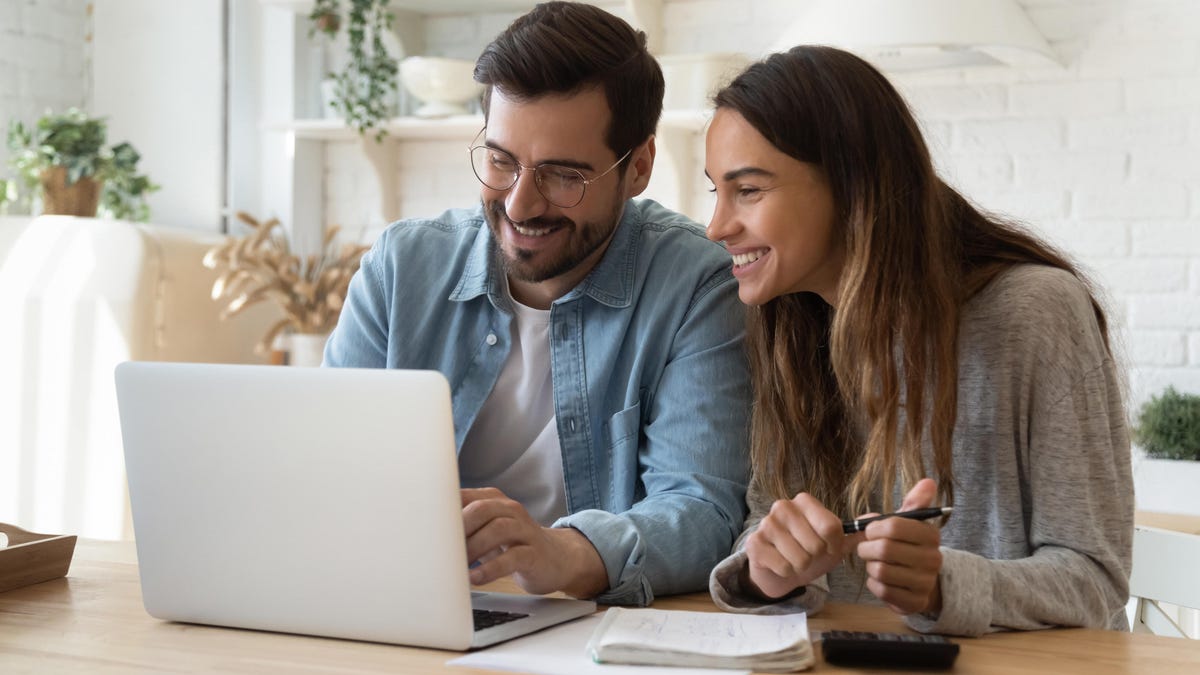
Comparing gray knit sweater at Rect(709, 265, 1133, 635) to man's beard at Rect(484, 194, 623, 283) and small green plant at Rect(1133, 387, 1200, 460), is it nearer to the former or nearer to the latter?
man's beard at Rect(484, 194, 623, 283)

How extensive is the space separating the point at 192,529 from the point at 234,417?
124mm

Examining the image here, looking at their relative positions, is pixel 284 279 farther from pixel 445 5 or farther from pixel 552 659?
pixel 552 659

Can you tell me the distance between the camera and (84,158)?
120 inches

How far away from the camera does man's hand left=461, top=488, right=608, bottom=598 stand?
1.19 metres

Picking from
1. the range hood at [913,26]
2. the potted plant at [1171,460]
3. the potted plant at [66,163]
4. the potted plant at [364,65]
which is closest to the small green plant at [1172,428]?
the potted plant at [1171,460]

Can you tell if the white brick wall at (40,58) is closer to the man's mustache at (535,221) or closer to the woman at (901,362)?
the man's mustache at (535,221)

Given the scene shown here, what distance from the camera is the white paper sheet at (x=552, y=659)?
40.4 inches

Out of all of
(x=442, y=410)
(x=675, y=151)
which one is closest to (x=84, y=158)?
(x=675, y=151)

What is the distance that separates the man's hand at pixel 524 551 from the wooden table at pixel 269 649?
0.12 m

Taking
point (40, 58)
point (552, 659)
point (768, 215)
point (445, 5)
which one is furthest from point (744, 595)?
point (40, 58)

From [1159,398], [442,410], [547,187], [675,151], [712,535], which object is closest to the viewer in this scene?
[442,410]

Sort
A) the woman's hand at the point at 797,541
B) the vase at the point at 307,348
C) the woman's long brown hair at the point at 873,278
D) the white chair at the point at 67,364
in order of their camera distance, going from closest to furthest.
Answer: the woman's hand at the point at 797,541 → the woman's long brown hair at the point at 873,278 → the white chair at the point at 67,364 → the vase at the point at 307,348

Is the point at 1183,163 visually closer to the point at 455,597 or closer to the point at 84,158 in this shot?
the point at 455,597

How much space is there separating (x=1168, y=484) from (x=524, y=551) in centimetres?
182
